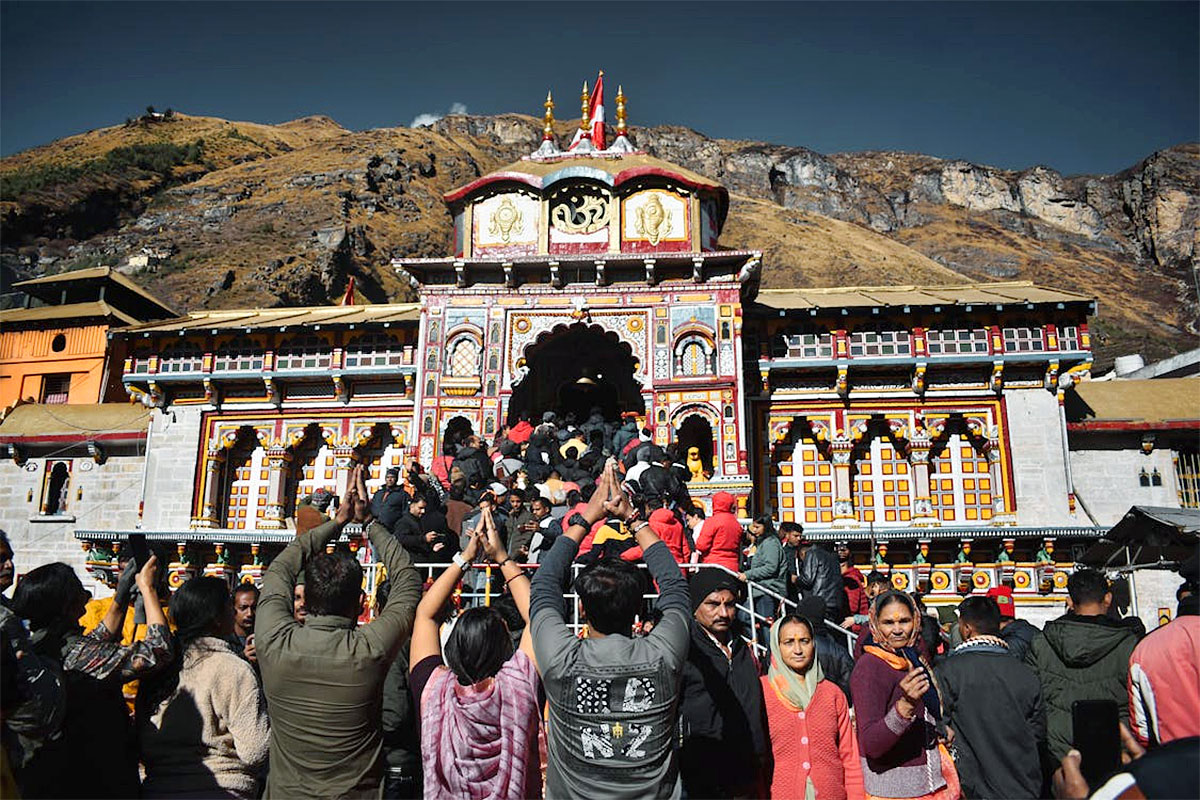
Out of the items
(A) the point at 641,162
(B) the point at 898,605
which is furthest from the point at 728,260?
(B) the point at 898,605

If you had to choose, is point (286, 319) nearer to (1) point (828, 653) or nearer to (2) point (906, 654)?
(1) point (828, 653)

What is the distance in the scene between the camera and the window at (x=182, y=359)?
2358cm

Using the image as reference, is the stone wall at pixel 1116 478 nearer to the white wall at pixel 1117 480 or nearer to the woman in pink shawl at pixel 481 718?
the white wall at pixel 1117 480

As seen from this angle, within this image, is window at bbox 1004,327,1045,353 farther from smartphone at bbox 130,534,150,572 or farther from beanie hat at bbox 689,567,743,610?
smartphone at bbox 130,534,150,572

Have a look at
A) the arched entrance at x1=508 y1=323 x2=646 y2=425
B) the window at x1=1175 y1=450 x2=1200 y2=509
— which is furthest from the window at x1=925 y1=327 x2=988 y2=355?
the arched entrance at x1=508 y1=323 x2=646 y2=425

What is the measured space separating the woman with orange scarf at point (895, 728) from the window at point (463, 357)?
1604cm

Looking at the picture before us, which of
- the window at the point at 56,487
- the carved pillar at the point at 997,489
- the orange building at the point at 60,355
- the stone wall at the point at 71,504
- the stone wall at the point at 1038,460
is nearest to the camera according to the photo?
the stone wall at the point at 1038,460

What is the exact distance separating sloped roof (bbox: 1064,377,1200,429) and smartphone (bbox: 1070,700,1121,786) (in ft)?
65.3

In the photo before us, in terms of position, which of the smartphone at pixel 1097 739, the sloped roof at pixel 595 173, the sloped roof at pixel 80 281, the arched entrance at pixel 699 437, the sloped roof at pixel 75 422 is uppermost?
the sloped roof at pixel 80 281

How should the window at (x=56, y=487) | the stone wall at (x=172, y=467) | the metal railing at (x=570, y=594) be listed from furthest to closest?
the window at (x=56, y=487), the stone wall at (x=172, y=467), the metal railing at (x=570, y=594)

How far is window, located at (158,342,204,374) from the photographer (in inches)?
928

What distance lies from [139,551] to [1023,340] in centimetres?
2022

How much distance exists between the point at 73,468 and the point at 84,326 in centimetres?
1233

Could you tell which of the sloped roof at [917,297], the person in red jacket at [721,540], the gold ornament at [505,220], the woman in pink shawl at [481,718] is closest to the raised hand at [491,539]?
the woman in pink shawl at [481,718]
